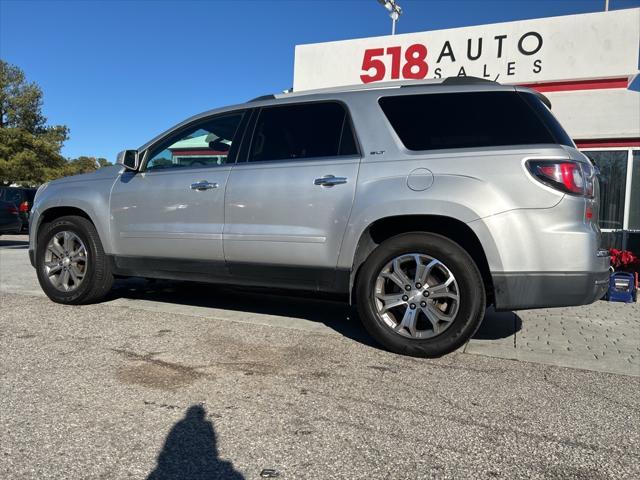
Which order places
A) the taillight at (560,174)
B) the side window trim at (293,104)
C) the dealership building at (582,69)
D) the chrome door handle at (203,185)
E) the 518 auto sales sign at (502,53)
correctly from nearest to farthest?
the taillight at (560,174), the side window trim at (293,104), the chrome door handle at (203,185), the dealership building at (582,69), the 518 auto sales sign at (502,53)

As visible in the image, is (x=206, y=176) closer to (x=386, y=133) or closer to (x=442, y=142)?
(x=386, y=133)

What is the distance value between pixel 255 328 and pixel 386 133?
2.04 metres

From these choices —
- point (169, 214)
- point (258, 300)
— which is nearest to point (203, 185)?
point (169, 214)

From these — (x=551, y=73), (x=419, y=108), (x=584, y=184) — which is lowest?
(x=584, y=184)

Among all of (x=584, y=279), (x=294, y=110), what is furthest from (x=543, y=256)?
(x=294, y=110)

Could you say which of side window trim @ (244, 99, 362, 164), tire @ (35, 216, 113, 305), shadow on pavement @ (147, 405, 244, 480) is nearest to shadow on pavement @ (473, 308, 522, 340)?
side window trim @ (244, 99, 362, 164)

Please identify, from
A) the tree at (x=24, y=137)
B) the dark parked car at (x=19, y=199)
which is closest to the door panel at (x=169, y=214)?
the dark parked car at (x=19, y=199)

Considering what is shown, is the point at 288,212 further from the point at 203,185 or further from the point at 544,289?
the point at 544,289

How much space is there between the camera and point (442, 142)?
3.87m

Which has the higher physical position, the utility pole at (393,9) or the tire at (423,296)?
the utility pole at (393,9)

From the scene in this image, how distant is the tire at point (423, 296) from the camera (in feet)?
12.1

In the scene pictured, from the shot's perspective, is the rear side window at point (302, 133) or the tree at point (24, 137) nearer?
the rear side window at point (302, 133)

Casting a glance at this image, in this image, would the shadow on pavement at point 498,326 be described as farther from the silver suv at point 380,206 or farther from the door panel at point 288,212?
the door panel at point 288,212

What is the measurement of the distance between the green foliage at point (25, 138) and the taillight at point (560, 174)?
31214 millimetres
